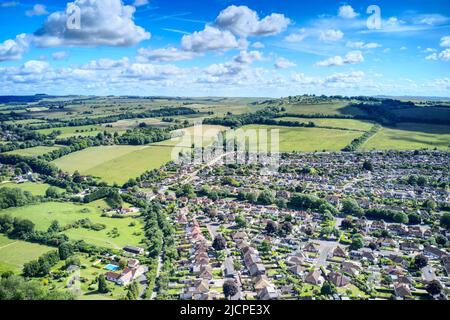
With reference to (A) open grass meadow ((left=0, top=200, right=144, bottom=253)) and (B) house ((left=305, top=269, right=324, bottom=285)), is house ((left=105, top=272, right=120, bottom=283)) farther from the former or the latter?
(B) house ((left=305, top=269, right=324, bottom=285))

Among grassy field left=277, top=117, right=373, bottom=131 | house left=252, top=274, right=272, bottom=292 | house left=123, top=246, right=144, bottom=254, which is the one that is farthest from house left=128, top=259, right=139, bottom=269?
grassy field left=277, top=117, right=373, bottom=131

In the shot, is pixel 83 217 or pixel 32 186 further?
pixel 32 186

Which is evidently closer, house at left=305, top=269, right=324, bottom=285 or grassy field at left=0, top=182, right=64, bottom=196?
house at left=305, top=269, right=324, bottom=285

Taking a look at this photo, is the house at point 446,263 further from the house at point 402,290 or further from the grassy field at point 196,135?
the grassy field at point 196,135

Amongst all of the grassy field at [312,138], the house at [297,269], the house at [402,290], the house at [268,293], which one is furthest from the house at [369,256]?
the grassy field at [312,138]

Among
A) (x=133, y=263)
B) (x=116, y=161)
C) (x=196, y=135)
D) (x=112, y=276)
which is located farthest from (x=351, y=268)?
(x=196, y=135)

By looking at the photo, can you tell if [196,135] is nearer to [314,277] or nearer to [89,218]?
[89,218]
